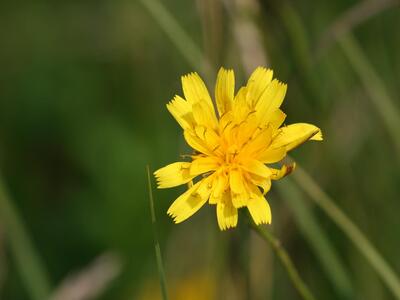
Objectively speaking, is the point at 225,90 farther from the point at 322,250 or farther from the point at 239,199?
the point at 322,250

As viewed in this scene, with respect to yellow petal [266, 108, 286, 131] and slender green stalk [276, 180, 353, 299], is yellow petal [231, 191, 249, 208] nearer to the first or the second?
yellow petal [266, 108, 286, 131]

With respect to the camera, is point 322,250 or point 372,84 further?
point 372,84

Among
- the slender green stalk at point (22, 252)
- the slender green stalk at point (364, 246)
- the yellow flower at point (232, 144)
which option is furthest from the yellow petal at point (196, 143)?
the slender green stalk at point (22, 252)

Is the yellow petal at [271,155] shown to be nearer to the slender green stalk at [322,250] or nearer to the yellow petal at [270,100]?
the yellow petal at [270,100]

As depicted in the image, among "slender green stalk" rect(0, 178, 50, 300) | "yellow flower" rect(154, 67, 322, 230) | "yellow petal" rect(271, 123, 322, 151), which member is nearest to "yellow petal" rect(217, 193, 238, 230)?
"yellow flower" rect(154, 67, 322, 230)

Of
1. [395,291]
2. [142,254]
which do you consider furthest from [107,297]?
[395,291]

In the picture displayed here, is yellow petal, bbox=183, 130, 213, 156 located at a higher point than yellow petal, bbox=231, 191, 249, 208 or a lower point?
higher

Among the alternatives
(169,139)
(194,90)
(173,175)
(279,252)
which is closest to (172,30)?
(194,90)
